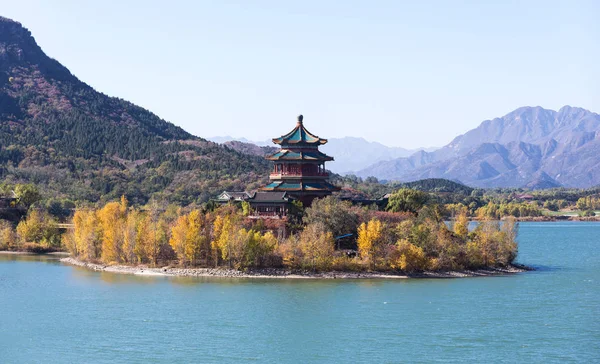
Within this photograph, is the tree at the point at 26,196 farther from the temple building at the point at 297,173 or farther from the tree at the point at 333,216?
the tree at the point at 333,216

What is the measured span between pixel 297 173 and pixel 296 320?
22.7 m

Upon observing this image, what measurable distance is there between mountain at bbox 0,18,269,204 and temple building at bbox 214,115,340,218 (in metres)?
41.6

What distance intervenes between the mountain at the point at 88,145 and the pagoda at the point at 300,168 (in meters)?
41.7

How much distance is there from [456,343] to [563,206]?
15937 centimetres

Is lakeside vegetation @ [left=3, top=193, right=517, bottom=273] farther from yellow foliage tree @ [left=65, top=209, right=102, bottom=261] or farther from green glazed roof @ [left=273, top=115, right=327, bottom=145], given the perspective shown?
green glazed roof @ [left=273, top=115, right=327, bottom=145]

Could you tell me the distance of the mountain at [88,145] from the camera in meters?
113

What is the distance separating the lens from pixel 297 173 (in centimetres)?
6372

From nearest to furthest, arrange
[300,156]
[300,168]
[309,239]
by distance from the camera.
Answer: [309,239], [300,156], [300,168]

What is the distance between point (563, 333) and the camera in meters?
39.8

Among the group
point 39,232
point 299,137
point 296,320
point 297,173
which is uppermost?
point 299,137

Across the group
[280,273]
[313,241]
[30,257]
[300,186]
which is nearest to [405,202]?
[300,186]

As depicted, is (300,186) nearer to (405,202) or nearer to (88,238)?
(405,202)

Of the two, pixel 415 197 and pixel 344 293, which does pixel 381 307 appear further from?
pixel 415 197

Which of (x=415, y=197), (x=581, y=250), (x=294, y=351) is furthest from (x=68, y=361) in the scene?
(x=581, y=250)
